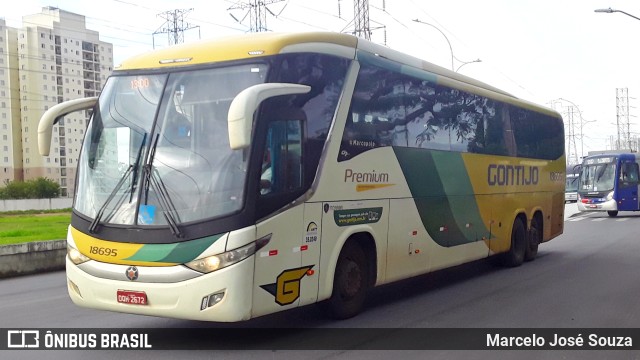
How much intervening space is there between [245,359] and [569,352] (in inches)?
132

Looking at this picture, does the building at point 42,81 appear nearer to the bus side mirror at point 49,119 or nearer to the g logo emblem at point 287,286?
the bus side mirror at point 49,119

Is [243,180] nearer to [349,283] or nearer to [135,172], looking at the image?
[135,172]

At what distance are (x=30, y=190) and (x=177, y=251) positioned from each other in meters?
77.1

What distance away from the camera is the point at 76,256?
8055 mm

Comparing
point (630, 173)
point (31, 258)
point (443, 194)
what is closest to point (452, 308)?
point (443, 194)

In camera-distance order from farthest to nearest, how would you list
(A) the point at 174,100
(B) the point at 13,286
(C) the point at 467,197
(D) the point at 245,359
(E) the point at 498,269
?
(E) the point at 498,269, (B) the point at 13,286, (C) the point at 467,197, (A) the point at 174,100, (D) the point at 245,359

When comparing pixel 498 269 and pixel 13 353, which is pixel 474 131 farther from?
pixel 13 353

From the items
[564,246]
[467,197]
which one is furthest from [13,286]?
[564,246]

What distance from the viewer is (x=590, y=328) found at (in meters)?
8.93

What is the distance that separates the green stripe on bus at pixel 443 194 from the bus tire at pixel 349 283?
173 cm

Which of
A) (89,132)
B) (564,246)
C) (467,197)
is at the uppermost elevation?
(89,132)

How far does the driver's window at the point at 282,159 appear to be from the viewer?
7820 mm

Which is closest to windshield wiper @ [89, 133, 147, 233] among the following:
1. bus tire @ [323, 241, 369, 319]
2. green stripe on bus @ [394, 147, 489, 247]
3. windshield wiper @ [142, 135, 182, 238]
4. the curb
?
windshield wiper @ [142, 135, 182, 238]

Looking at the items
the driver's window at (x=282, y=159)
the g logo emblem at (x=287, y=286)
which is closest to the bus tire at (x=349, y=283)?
the g logo emblem at (x=287, y=286)
